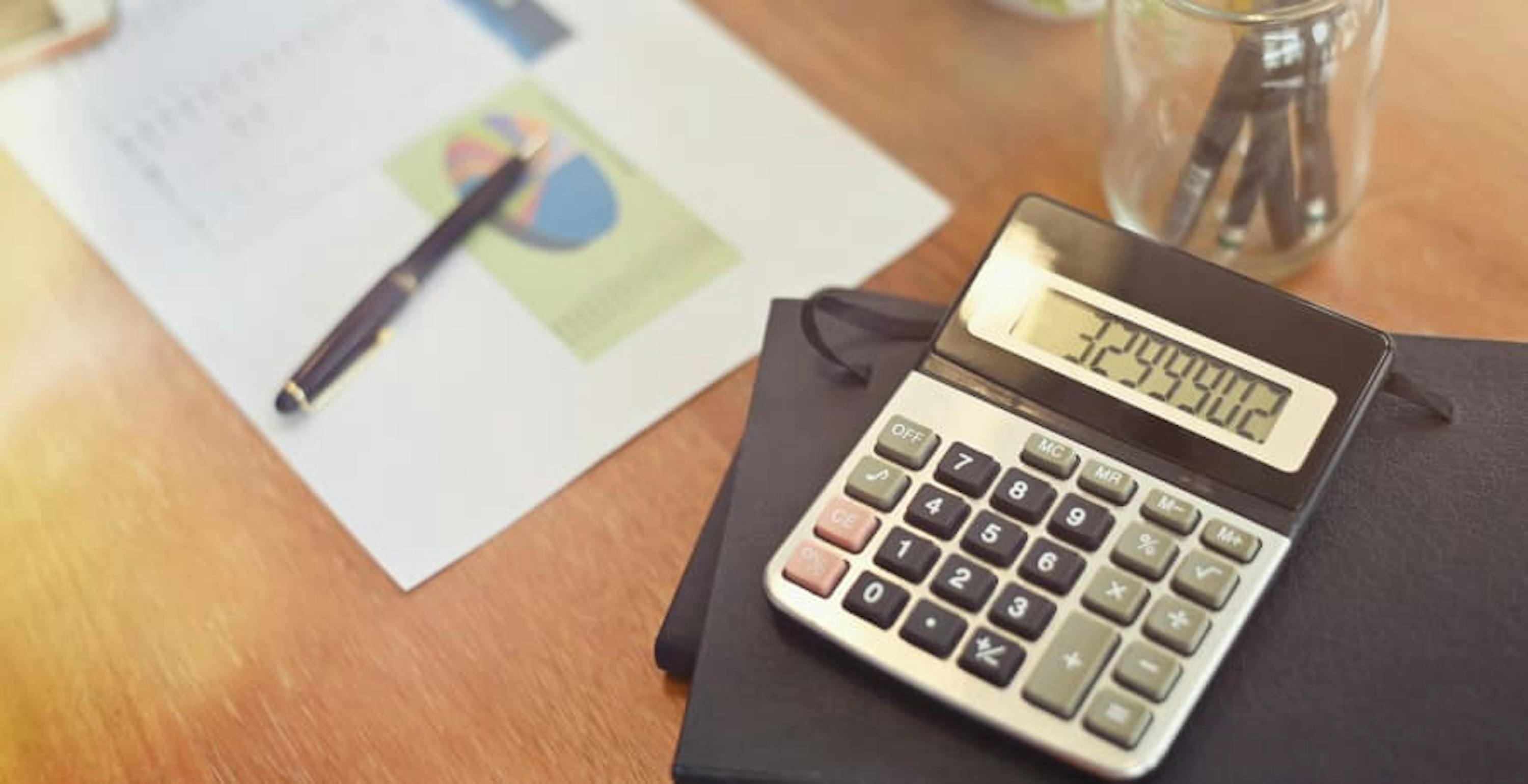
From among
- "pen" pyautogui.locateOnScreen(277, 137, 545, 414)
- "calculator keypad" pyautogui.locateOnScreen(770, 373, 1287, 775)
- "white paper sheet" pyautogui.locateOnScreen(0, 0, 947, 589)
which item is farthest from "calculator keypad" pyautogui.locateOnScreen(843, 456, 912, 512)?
"pen" pyautogui.locateOnScreen(277, 137, 545, 414)

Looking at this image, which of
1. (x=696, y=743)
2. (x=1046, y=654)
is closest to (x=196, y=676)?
(x=696, y=743)

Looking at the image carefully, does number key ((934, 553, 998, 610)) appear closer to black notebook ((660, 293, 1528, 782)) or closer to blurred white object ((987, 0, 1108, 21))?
black notebook ((660, 293, 1528, 782))

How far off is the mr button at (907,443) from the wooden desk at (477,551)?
4.0 inches

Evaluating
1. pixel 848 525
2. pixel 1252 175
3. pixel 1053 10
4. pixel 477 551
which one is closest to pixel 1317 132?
pixel 1252 175

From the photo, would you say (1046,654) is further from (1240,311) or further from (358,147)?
(358,147)

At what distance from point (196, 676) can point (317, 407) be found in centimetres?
12

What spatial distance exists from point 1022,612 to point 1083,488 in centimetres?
5

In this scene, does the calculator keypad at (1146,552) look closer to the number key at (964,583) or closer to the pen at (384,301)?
the number key at (964,583)

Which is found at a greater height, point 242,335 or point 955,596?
point 955,596

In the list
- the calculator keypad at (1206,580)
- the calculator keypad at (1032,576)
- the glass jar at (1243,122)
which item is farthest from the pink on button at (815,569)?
the glass jar at (1243,122)

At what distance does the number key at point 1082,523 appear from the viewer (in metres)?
0.49

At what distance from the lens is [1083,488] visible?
19.8 inches

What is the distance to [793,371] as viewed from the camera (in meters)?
0.58

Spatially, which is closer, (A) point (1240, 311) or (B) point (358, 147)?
(A) point (1240, 311)
